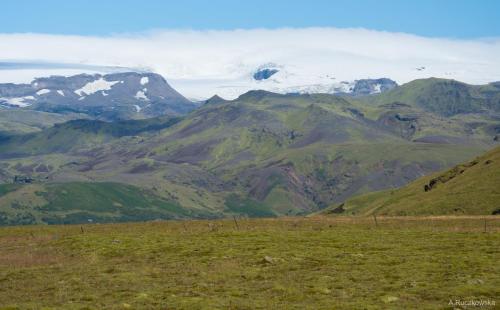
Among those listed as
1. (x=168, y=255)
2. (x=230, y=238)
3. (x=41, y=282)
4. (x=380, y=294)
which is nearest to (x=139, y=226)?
(x=230, y=238)

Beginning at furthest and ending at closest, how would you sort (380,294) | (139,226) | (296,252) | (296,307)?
(139,226)
(296,252)
(380,294)
(296,307)

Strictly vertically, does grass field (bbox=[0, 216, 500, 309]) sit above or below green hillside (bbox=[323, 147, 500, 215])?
above

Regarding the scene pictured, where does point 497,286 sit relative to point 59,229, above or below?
above

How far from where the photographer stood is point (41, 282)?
2046 inches

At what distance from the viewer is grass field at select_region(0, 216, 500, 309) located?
43250 millimetres

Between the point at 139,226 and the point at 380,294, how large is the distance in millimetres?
57010

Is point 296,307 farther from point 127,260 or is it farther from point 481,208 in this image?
point 481,208

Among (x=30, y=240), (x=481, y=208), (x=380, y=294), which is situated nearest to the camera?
(x=380, y=294)

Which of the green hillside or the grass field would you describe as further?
the green hillside

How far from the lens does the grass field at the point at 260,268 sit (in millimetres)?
→ 43250

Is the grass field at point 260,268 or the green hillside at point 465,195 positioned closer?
the grass field at point 260,268

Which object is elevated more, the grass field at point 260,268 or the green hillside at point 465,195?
the grass field at point 260,268

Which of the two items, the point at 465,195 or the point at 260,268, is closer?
the point at 260,268

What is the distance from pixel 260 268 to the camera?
55.3m
